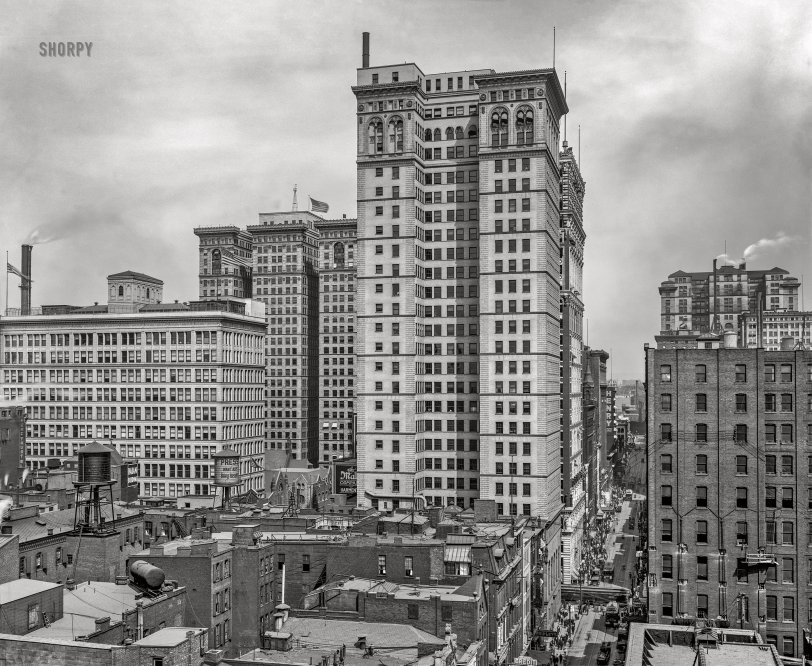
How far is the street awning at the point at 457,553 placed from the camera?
8405 centimetres

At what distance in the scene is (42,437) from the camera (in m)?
180

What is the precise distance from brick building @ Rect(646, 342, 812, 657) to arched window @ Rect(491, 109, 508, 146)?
5526cm

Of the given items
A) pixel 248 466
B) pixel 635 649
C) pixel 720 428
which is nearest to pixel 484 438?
pixel 720 428

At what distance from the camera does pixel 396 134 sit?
140375 millimetres

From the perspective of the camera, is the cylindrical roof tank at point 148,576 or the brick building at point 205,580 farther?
the brick building at point 205,580

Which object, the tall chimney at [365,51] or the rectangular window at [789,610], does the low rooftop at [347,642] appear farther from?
the tall chimney at [365,51]

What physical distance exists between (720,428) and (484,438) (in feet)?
164

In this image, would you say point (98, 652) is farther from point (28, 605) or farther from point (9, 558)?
point (9, 558)

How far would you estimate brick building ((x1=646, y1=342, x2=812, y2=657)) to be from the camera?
8862 centimetres

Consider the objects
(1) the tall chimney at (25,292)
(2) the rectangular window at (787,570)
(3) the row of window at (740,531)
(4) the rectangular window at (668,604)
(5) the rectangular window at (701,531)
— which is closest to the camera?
(2) the rectangular window at (787,570)

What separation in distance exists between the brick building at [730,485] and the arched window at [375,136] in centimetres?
6289

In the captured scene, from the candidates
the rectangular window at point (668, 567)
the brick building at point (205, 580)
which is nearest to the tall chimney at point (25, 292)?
the brick building at point (205, 580)

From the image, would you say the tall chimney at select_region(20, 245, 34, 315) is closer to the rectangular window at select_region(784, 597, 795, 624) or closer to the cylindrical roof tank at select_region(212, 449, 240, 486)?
the cylindrical roof tank at select_region(212, 449, 240, 486)

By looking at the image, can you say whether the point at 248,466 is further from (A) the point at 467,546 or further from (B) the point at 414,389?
(A) the point at 467,546
